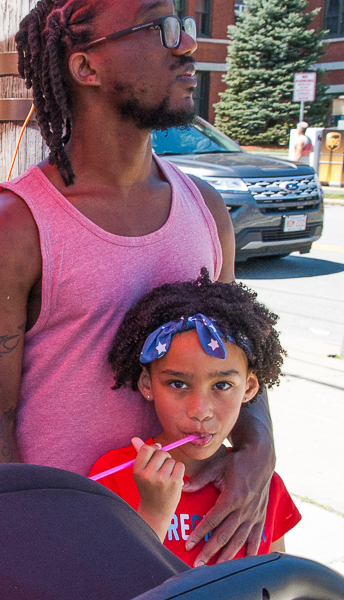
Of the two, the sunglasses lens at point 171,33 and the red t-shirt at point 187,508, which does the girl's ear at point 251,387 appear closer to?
the red t-shirt at point 187,508

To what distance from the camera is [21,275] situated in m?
1.56

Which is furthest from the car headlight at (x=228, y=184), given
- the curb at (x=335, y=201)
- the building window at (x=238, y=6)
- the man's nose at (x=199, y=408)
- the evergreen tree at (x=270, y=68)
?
the building window at (x=238, y=6)

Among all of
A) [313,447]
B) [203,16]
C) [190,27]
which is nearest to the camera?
[190,27]

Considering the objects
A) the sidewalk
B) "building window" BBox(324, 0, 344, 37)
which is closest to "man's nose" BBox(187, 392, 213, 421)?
the sidewalk

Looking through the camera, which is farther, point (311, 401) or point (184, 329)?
point (311, 401)

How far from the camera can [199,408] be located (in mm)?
1685

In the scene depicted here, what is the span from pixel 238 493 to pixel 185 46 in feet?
3.45

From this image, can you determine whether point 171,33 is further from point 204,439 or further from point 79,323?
point 204,439

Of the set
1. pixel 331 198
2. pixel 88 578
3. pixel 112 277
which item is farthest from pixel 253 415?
pixel 331 198

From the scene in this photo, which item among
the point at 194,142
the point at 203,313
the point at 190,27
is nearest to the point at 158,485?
the point at 203,313

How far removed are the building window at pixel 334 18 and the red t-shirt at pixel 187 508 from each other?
32.5 metres

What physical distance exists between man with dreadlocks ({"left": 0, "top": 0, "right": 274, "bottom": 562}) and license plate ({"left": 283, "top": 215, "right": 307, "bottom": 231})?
6.92 m

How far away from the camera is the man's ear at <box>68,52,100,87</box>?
5.60 ft

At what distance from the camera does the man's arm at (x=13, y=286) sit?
5.09ft
